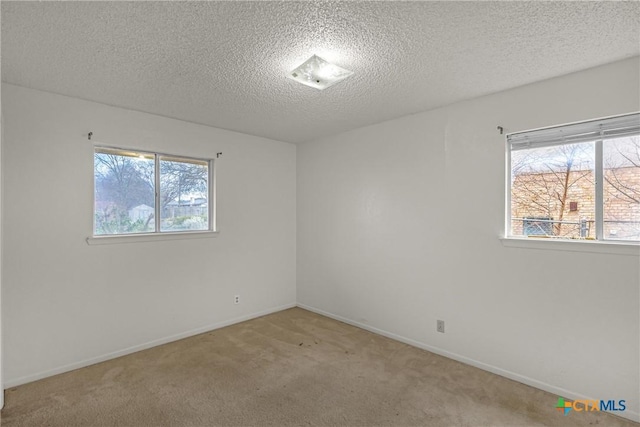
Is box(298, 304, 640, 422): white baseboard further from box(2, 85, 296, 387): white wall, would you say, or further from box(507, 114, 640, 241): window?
box(2, 85, 296, 387): white wall

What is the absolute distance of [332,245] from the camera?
4.17 metres

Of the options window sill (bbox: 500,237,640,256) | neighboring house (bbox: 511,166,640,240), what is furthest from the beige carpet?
neighboring house (bbox: 511,166,640,240)

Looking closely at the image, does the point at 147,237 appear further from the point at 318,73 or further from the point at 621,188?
the point at 621,188

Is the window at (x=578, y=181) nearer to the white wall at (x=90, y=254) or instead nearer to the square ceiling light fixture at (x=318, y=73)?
the square ceiling light fixture at (x=318, y=73)

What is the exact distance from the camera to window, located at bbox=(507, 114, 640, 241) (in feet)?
7.12

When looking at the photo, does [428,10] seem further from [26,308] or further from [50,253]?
[26,308]

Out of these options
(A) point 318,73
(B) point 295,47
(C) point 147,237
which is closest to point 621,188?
(A) point 318,73

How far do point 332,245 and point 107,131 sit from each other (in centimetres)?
283

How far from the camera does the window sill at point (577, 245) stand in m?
2.10

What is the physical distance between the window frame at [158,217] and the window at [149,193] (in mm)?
11

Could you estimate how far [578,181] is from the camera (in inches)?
94.7

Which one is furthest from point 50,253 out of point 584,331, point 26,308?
point 584,331

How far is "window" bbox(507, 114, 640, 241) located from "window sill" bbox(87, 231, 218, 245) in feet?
10.6

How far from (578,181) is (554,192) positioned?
171 millimetres
